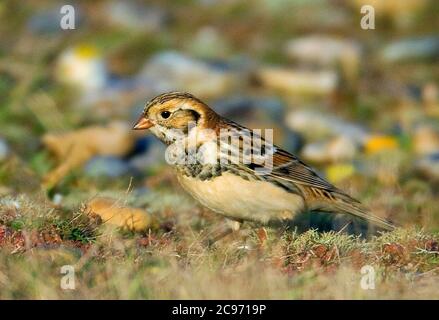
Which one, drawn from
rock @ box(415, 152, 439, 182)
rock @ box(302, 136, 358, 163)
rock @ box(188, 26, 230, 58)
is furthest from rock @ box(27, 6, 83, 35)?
rock @ box(415, 152, 439, 182)

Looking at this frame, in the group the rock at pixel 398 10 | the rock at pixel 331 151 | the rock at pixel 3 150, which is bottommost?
the rock at pixel 3 150

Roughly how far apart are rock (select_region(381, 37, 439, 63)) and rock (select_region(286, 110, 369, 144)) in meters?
2.35

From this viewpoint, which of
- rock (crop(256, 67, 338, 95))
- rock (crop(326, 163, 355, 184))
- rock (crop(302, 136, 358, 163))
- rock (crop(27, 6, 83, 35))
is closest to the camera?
rock (crop(326, 163, 355, 184))

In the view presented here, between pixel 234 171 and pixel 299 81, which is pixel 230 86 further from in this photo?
pixel 234 171

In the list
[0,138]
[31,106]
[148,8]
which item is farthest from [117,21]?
[0,138]

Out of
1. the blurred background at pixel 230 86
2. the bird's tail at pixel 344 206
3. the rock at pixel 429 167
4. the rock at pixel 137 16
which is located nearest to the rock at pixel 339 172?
the blurred background at pixel 230 86

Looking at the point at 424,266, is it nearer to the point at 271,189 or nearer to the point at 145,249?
the point at 271,189

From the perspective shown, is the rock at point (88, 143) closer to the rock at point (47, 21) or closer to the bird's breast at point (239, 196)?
the bird's breast at point (239, 196)

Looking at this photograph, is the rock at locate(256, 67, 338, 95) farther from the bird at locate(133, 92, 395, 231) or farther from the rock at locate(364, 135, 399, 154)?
the bird at locate(133, 92, 395, 231)

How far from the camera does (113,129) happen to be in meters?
10.6

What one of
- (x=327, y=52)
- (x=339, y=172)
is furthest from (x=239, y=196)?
(x=327, y=52)

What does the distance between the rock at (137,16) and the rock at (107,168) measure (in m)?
4.82

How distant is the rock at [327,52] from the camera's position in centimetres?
1334

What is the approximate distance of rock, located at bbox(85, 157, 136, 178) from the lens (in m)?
9.40
